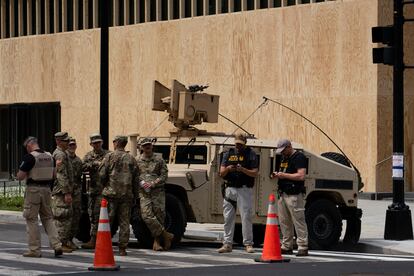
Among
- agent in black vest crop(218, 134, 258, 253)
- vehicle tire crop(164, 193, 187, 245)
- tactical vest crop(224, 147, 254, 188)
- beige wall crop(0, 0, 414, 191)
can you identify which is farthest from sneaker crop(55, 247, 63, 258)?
beige wall crop(0, 0, 414, 191)

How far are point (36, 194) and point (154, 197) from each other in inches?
75.0

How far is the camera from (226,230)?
17.6 m

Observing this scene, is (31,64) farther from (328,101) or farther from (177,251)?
(177,251)

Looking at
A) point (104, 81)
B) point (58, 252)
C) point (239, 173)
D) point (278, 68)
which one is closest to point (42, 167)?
point (58, 252)

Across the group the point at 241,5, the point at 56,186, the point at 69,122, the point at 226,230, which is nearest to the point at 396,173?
the point at 226,230

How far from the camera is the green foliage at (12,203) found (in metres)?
27.7

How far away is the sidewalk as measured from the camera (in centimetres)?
1880

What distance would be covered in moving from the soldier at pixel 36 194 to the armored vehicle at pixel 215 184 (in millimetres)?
1800

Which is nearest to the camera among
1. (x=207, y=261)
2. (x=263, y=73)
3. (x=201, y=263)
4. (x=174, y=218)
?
(x=201, y=263)

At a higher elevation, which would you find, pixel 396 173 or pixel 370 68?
pixel 370 68

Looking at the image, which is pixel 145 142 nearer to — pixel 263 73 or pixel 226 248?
pixel 226 248

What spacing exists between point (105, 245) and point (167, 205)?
343 centimetres

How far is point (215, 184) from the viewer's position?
18453 mm

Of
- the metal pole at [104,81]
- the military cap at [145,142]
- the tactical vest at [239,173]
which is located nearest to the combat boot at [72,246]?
the military cap at [145,142]
